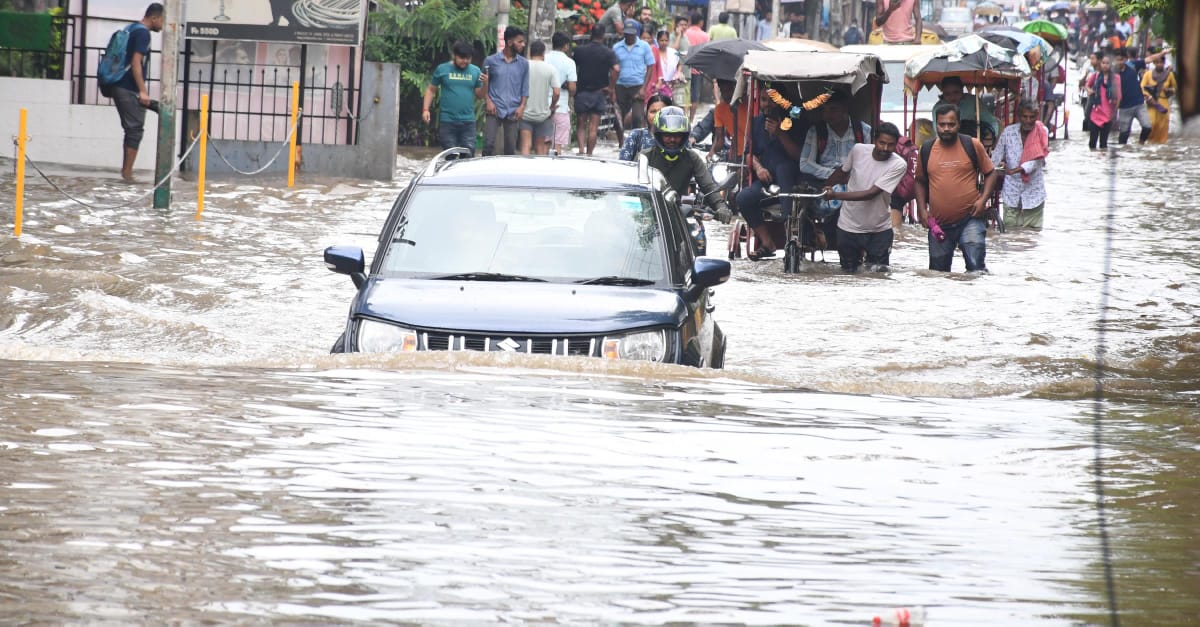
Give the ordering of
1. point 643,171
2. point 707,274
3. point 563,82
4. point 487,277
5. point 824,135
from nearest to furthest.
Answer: point 487,277, point 707,274, point 643,171, point 824,135, point 563,82

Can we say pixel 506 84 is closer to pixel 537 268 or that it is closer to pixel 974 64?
pixel 974 64

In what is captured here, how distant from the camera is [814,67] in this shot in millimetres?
15672

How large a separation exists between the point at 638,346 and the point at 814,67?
28.5 feet

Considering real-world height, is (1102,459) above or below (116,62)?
below

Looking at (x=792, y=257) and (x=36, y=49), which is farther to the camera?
(x=36, y=49)

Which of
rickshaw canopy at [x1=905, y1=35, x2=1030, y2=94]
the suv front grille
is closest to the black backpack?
rickshaw canopy at [x1=905, y1=35, x2=1030, y2=94]

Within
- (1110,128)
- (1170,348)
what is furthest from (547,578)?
(1110,128)

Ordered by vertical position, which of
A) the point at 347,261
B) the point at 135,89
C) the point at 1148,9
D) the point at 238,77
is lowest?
the point at 347,261

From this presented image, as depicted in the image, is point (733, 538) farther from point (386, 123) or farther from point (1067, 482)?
point (386, 123)

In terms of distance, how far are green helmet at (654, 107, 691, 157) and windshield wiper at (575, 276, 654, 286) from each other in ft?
16.9

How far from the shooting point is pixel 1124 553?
5180 mm

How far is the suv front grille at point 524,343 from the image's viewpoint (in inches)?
292

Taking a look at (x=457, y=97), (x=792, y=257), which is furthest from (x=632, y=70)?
(x=792, y=257)

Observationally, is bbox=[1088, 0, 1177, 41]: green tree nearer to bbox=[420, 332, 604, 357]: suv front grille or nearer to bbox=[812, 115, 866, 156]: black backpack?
bbox=[420, 332, 604, 357]: suv front grille
